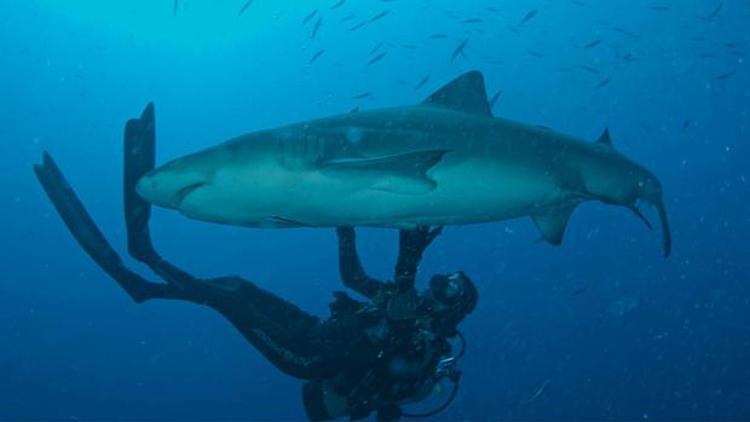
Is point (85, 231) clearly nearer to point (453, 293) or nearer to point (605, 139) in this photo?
point (453, 293)

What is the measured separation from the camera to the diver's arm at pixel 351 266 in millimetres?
6293

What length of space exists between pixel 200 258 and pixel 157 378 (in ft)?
69.1

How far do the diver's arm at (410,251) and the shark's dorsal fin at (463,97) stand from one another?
106 centimetres

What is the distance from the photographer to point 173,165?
11.8 ft

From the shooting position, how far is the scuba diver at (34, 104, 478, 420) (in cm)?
518

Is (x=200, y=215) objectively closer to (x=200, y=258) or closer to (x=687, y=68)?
(x=687, y=68)

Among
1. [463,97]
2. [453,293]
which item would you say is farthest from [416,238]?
[463,97]

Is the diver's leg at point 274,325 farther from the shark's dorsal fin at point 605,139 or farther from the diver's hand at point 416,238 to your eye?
the shark's dorsal fin at point 605,139

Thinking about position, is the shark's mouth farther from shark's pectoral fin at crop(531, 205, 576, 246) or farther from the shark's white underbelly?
shark's pectoral fin at crop(531, 205, 576, 246)

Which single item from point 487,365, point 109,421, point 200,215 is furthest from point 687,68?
point 200,215

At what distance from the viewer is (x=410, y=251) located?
16.1 ft

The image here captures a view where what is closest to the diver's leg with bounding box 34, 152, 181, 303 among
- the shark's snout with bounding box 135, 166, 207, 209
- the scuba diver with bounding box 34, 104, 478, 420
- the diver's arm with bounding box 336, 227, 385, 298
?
the scuba diver with bounding box 34, 104, 478, 420

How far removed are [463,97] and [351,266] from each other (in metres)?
2.26

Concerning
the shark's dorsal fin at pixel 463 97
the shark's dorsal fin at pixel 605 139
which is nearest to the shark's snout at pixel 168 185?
the shark's dorsal fin at pixel 463 97
